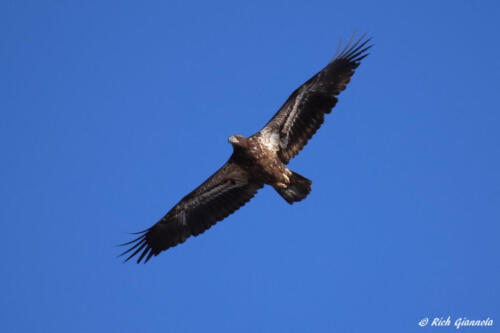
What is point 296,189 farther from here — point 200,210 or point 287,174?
point 200,210

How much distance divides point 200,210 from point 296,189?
2021mm

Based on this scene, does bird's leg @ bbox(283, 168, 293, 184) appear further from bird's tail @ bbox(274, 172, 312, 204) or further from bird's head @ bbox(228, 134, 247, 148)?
bird's head @ bbox(228, 134, 247, 148)

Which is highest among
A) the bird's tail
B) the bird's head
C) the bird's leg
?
the bird's head

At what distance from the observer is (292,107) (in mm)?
11625

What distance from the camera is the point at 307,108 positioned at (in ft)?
37.9

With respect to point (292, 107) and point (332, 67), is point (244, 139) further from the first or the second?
point (332, 67)

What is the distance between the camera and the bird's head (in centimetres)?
1127

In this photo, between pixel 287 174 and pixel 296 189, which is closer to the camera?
pixel 287 174

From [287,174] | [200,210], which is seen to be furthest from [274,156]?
[200,210]

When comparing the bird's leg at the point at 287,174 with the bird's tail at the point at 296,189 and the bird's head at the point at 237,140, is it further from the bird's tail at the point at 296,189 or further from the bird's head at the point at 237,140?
the bird's head at the point at 237,140

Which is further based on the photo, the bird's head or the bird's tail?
the bird's tail

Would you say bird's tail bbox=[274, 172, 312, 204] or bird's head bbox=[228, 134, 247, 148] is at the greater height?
bird's head bbox=[228, 134, 247, 148]

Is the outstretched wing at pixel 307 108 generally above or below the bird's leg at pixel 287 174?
above

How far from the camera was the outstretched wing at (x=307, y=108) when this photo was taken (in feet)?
37.6
